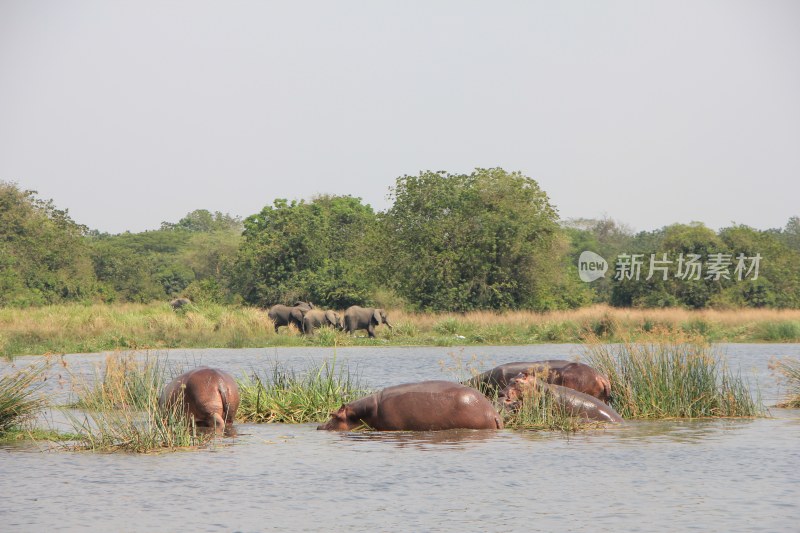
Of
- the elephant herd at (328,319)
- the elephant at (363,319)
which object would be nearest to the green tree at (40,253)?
the elephant herd at (328,319)

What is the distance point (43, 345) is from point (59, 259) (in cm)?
2362

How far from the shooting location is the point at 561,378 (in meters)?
14.1

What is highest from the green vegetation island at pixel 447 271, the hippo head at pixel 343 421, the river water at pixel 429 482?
the green vegetation island at pixel 447 271

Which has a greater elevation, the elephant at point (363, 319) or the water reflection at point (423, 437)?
the elephant at point (363, 319)

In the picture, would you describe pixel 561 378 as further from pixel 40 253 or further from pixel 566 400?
pixel 40 253

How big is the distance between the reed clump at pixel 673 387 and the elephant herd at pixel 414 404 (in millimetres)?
865

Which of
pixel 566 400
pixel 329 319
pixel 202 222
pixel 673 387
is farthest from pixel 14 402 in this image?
pixel 202 222

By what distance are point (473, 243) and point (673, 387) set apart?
110ft

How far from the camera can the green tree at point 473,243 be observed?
46.8 metres

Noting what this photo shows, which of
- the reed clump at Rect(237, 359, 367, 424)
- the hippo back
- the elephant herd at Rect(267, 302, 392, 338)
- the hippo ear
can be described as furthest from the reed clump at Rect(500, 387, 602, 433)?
the elephant herd at Rect(267, 302, 392, 338)

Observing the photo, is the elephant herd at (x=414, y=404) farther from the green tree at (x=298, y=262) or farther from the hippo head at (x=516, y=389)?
the green tree at (x=298, y=262)

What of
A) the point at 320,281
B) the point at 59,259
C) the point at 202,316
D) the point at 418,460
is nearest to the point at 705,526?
the point at 418,460

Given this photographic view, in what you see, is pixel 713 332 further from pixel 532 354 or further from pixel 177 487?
pixel 177 487

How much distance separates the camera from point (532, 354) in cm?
2980
